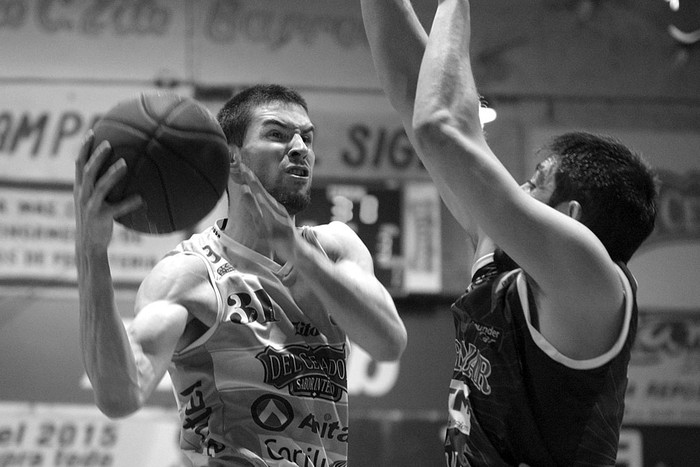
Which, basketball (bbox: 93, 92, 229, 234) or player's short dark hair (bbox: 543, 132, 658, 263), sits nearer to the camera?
player's short dark hair (bbox: 543, 132, 658, 263)

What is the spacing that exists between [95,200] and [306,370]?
0.99 metres

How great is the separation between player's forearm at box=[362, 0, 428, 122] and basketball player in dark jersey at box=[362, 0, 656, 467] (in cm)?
38

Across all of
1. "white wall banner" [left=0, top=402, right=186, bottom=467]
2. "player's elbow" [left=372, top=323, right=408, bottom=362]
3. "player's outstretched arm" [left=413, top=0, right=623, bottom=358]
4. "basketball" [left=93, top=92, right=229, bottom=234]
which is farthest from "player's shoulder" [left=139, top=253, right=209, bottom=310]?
"white wall banner" [left=0, top=402, right=186, bottom=467]

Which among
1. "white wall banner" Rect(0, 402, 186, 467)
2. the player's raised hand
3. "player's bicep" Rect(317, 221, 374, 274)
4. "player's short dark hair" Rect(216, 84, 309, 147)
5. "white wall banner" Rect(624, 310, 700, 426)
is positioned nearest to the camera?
the player's raised hand

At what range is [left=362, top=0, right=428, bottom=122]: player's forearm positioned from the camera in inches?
109

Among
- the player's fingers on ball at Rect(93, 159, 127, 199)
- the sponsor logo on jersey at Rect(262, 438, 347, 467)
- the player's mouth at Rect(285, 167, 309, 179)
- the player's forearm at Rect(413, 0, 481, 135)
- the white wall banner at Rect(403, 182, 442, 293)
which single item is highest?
the player's forearm at Rect(413, 0, 481, 135)

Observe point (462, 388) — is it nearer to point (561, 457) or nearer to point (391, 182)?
point (561, 457)

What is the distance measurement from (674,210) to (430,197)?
87.5 inches

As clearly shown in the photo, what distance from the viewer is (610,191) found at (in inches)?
90.4

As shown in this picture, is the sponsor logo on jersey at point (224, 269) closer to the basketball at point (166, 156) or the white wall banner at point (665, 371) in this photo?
the basketball at point (166, 156)

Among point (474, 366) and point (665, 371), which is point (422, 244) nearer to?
point (665, 371)

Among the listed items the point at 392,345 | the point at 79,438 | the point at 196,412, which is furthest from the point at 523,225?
the point at 79,438

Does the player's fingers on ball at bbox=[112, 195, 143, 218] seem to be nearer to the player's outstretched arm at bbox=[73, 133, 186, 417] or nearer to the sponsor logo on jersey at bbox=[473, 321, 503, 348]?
the player's outstretched arm at bbox=[73, 133, 186, 417]

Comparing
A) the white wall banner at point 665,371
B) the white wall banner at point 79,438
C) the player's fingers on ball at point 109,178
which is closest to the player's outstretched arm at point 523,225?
the player's fingers on ball at point 109,178
